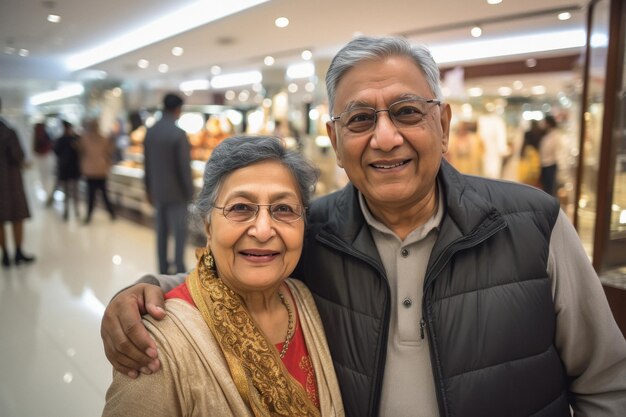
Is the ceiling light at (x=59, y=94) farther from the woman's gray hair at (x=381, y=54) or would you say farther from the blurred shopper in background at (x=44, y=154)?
the woman's gray hair at (x=381, y=54)

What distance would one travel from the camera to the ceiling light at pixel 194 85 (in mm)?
13945

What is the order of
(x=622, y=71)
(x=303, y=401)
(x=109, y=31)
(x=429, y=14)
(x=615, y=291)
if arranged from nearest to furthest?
1. (x=303, y=401)
2. (x=615, y=291)
3. (x=622, y=71)
4. (x=429, y=14)
5. (x=109, y=31)

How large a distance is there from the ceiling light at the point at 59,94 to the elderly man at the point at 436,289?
1388 centimetres

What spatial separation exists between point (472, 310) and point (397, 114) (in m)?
0.56

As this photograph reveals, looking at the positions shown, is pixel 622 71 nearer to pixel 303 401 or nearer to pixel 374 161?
pixel 374 161

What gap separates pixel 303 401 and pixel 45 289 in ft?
14.2

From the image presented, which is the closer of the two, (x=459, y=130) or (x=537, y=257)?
(x=537, y=257)

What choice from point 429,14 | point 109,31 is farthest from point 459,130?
point 109,31

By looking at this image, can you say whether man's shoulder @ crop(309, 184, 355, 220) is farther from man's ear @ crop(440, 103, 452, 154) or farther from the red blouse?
the red blouse

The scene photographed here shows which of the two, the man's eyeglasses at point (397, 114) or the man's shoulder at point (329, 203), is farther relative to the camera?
the man's shoulder at point (329, 203)

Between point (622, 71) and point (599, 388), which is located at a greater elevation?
point (622, 71)

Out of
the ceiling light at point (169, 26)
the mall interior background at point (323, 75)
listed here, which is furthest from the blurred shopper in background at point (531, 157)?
the ceiling light at point (169, 26)

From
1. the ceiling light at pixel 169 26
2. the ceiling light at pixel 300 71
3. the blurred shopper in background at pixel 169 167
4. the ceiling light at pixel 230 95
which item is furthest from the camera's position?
the ceiling light at pixel 230 95

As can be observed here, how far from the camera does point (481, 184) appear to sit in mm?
1370
